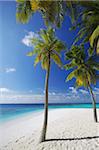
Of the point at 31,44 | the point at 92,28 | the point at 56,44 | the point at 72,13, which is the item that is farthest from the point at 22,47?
the point at 92,28

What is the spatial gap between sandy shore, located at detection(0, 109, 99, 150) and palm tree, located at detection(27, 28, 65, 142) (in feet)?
0.40

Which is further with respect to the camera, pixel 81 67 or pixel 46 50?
pixel 81 67

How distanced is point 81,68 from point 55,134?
1036 millimetres

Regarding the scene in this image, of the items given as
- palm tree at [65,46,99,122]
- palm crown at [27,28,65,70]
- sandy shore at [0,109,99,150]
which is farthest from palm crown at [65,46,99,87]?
sandy shore at [0,109,99,150]

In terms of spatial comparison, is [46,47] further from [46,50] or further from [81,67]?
[81,67]

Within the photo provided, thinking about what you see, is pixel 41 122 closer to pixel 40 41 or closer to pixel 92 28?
pixel 40 41

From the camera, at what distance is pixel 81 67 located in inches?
151

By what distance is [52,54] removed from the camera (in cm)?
339

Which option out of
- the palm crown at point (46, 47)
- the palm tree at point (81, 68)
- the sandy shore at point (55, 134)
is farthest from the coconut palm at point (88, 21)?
the sandy shore at point (55, 134)

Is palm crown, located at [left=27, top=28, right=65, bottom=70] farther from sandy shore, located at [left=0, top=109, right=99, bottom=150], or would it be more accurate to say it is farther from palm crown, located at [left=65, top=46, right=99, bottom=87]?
sandy shore, located at [left=0, top=109, right=99, bottom=150]

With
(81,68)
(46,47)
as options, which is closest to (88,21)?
(46,47)

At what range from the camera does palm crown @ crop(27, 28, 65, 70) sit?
3.15m

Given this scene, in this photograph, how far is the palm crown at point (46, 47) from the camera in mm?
3148

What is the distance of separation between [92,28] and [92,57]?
387 mm
